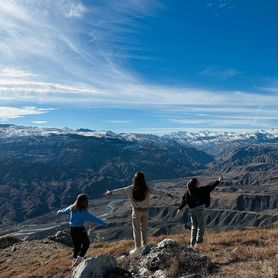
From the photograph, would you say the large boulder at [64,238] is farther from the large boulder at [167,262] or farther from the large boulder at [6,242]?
the large boulder at [167,262]

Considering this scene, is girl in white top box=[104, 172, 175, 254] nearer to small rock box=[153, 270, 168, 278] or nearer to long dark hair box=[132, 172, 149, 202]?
long dark hair box=[132, 172, 149, 202]

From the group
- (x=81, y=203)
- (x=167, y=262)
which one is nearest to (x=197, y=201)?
(x=167, y=262)

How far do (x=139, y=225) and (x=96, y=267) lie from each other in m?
4.75

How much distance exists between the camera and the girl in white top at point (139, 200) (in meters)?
16.6

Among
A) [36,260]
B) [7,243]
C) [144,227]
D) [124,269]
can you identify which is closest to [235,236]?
[144,227]

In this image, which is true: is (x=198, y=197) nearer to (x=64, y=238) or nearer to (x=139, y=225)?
(x=139, y=225)

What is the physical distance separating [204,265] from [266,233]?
6.93 metres

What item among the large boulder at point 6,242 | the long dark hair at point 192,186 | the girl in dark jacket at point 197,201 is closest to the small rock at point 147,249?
the girl in dark jacket at point 197,201

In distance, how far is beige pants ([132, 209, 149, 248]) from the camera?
1697 cm

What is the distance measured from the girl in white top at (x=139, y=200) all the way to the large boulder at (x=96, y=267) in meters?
3.30

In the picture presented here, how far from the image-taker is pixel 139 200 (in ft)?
54.8

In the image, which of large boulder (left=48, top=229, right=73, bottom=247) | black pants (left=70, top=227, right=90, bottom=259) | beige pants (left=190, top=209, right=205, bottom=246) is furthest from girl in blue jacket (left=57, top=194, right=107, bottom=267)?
large boulder (left=48, top=229, right=73, bottom=247)

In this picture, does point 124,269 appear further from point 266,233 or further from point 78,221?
point 266,233

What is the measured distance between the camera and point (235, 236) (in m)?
18.9
